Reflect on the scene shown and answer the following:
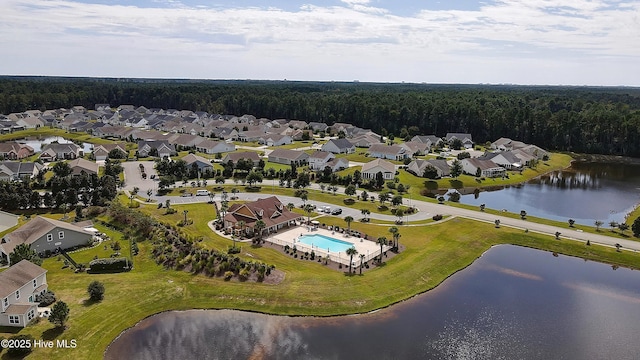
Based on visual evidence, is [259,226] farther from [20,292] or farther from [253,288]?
[20,292]

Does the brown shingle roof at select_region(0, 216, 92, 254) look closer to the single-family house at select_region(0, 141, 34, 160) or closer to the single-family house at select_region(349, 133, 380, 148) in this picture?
the single-family house at select_region(0, 141, 34, 160)

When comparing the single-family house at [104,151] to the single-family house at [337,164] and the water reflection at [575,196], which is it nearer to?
the single-family house at [337,164]

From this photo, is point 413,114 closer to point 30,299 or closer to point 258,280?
point 258,280

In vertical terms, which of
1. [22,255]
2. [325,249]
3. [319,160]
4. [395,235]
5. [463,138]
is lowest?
[325,249]

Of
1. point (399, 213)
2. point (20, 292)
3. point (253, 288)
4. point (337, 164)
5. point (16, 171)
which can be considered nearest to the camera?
point (20, 292)

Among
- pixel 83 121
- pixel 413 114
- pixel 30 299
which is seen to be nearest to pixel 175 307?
pixel 30 299

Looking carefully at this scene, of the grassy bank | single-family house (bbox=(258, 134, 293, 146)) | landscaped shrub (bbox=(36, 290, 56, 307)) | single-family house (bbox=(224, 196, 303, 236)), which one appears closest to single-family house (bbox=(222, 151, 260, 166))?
single-family house (bbox=(258, 134, 293, 146))

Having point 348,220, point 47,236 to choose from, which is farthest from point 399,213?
point 47,236
